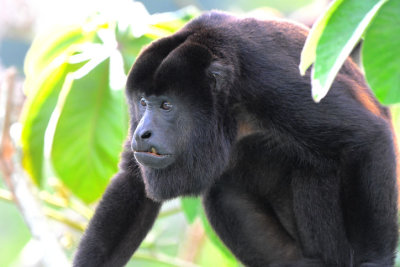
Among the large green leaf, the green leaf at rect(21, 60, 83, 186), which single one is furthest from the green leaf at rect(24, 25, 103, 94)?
the large green leaf

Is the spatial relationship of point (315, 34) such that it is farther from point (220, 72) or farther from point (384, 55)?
point (220, 72)

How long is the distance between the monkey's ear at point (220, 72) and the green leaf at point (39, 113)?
70cm

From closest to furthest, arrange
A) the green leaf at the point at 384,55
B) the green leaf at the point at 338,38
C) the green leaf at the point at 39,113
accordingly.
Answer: the green leaf at the point at 338,38 < the green leaf at the point at 384,55 < the green leaf at the point at 39,113

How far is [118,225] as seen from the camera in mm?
2412

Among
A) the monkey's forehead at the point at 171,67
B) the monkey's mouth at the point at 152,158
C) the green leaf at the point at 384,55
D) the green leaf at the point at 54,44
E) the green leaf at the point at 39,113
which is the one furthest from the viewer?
the green leaf at the point at 54,44

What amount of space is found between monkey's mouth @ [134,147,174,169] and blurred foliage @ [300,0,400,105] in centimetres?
68

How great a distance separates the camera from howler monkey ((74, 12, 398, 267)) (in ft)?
6.99

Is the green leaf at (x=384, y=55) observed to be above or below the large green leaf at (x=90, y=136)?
above

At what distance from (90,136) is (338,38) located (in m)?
1.55

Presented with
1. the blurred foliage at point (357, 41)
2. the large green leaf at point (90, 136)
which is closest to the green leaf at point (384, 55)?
the blurred foliage at point (357, 41)

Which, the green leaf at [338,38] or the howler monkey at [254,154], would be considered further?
the howler monkey at [254,154]

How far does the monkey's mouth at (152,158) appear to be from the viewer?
82.0 inches

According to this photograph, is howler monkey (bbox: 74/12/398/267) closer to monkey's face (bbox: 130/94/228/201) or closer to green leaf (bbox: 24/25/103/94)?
monkey's face (bbox: 130/94/228/201)

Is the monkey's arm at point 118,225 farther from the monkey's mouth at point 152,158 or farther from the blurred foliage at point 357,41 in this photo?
the blurred foliage at point 357,41
